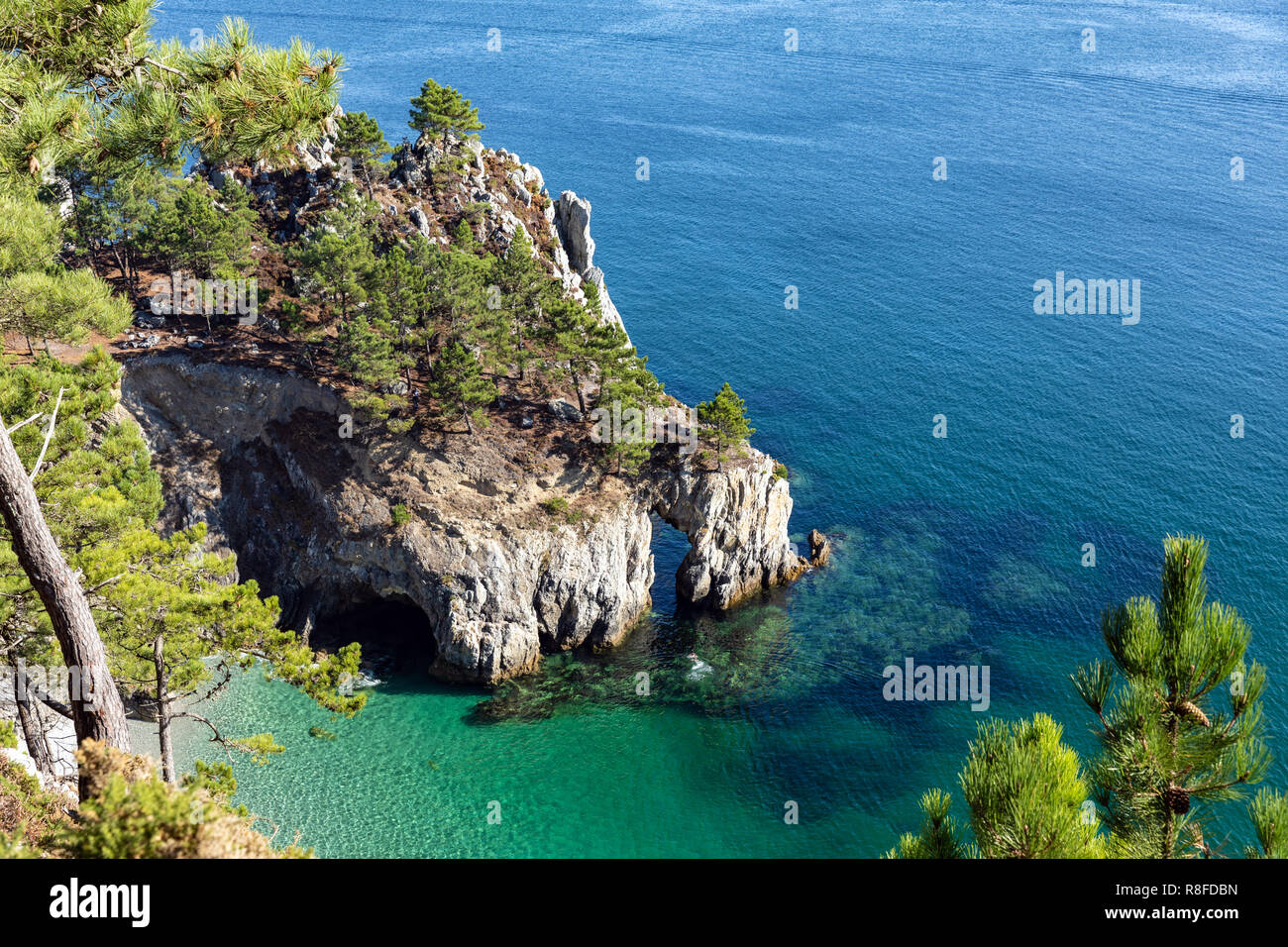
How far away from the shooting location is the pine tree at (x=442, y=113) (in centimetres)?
7025

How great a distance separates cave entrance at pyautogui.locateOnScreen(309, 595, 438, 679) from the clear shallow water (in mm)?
2278

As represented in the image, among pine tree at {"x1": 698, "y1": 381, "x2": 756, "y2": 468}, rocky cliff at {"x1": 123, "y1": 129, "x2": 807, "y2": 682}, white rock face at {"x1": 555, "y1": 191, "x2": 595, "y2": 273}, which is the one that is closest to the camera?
rocky cliff at {"x1": 123, "y1": 129, "x2": 807, "y2": 682}

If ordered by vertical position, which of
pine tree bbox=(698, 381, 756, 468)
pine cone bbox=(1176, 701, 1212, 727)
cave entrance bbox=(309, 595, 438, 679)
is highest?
pine cone bbox=(1176, 701, 1212, 727)

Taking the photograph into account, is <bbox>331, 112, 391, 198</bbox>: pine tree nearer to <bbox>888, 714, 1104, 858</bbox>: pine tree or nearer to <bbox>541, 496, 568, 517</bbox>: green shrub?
<bbox>541, 496, 568, 517</bbox>: green shrub

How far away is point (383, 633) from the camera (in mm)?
56219

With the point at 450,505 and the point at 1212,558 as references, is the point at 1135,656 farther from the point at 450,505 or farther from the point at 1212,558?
the point at 1212,558

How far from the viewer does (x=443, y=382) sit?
5475 cm

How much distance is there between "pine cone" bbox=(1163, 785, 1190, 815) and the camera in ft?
40.1

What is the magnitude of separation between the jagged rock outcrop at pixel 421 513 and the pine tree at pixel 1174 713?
43113mm

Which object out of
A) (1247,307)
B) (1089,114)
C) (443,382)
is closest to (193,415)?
(443,382)

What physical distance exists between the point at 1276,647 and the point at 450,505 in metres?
52.1
